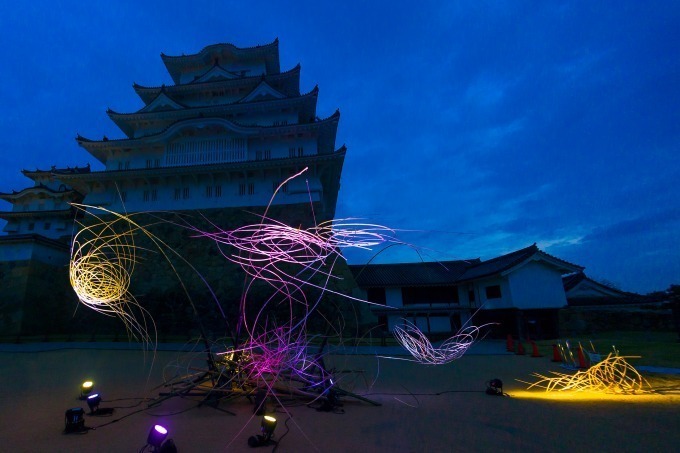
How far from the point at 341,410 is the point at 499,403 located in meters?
2.79

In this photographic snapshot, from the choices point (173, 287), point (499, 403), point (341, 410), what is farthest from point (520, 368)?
point (173, 287)

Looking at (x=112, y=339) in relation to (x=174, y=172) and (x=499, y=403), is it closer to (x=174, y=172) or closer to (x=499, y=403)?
(x=174, y=172)

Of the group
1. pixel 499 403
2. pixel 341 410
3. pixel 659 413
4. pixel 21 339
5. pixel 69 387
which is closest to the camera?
pixel 659 413

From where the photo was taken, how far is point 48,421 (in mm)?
4629

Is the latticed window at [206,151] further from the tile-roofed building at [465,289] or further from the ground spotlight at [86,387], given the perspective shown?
the ground spotlight at [86,387]

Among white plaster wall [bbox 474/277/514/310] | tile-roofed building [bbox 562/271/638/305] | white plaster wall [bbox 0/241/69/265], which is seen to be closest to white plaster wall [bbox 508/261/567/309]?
white plaster wall [bbox 474/277/514/310]

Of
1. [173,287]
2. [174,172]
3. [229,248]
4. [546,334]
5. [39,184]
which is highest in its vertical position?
[39,184]

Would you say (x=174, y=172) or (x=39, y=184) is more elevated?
(x=39, y=184)

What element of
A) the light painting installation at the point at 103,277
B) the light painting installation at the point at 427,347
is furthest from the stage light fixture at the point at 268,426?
the light painting installation at the point at 427,347

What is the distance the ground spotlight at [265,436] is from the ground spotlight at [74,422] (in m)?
2.55

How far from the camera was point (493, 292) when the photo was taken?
20312mm

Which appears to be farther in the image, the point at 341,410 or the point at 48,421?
the point at 341,410

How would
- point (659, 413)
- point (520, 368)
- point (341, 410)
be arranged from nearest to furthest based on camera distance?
point (659, 413) → point (341, 410) → point (520, 368)

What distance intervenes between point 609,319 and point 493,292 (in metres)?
Result: 7.01
